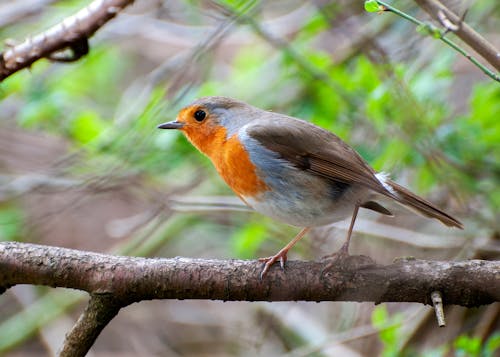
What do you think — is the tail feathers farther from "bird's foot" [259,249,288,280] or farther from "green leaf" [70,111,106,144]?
"green leaf" [70,111,106,144]

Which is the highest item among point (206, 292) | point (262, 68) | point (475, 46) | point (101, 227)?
point (475, 46)

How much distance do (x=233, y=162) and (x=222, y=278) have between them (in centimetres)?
80

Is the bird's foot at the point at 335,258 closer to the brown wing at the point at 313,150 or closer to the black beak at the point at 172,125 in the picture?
the brown wing at the point at 313,150

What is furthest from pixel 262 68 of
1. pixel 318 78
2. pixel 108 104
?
pixel 108 104

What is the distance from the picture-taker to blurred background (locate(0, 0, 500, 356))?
3957 millimetres

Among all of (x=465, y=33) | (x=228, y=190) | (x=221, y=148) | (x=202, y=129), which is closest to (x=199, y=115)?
(x=202, y=129)

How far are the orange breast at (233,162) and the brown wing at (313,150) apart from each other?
11cm

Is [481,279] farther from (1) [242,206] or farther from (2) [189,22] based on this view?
(2) [189,22]

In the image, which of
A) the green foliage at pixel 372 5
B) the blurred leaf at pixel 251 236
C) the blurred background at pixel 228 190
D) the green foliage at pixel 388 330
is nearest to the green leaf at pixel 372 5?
the green foliage at pixel 372 5

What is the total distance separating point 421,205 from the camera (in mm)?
3035

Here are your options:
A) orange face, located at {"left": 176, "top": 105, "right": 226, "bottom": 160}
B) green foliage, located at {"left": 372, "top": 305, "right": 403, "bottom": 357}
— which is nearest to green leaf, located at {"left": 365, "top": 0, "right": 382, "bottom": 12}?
orange face, located at {"left": 176, "top": 105, "right": 226, "bottom": 160}

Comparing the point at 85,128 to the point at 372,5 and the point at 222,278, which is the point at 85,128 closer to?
the point at 222,278

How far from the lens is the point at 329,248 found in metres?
5.12

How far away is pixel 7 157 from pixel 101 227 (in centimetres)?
162
